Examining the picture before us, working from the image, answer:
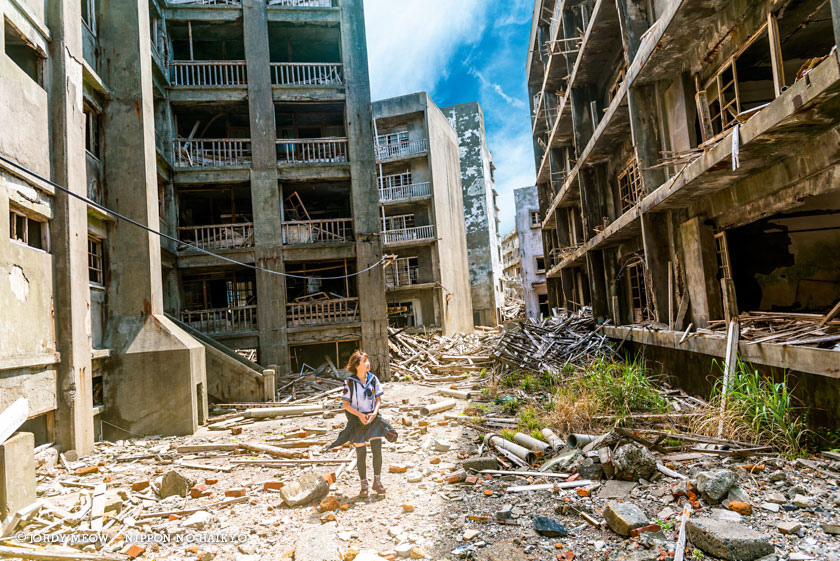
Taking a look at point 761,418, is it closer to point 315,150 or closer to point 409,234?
point 315,150

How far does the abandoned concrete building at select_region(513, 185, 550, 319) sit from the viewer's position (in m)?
34.7

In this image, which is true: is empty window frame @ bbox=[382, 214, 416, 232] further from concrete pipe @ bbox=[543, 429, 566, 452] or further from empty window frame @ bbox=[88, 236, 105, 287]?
concrete pipe @ bbox=[543, 429, 566, 452]

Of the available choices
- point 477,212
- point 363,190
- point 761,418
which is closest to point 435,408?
point 761,418

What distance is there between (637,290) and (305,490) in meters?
11.6

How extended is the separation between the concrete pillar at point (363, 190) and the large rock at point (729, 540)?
13734 mm

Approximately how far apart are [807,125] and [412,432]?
8174 mm

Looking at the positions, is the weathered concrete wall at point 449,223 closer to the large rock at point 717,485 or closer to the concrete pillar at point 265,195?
the concrete pillar at point 265,195

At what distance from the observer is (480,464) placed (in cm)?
674

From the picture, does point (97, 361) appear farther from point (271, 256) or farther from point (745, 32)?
point (745, 32)

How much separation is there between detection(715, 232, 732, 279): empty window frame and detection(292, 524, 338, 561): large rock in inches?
328

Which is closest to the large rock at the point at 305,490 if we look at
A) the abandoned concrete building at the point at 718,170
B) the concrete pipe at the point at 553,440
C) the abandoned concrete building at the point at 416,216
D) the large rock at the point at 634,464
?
the concrete pipe at the point at 553,440

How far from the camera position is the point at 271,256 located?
56.1 feet

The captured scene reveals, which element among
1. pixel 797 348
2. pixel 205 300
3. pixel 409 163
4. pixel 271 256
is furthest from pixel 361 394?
pixel 409 163

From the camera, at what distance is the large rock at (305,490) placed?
19.7 feet
